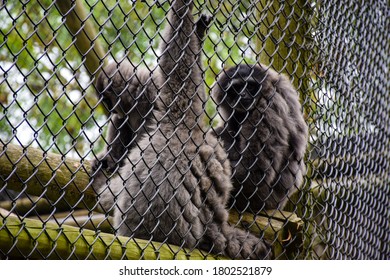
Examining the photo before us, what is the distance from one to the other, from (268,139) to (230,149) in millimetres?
793

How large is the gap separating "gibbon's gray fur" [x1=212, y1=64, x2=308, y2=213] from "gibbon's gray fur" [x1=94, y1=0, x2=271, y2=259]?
713 millimetres

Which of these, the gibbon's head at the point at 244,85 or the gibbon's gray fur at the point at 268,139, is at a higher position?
the gibbon's head at the point at 244,85

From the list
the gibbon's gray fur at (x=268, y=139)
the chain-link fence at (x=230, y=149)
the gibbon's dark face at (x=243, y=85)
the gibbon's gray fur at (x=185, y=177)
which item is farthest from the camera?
the gibbon's dark face at (x=243, y=85)

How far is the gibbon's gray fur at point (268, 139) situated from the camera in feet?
17.4

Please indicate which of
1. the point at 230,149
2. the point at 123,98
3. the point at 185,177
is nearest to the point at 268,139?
the point at 230,149

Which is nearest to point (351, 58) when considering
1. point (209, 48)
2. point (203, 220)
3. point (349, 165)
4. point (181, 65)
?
point (349, 165)

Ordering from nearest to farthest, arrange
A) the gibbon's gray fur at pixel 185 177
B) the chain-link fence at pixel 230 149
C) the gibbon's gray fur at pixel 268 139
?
the chain-link fence at pixel 230 149
the gibbon's gray fur at pixel 185 177
the gibbon's gray fur at pixel 268 139

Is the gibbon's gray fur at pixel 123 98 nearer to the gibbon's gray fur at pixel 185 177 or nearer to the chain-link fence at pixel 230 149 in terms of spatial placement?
the chain-link fence at pixel 230 149

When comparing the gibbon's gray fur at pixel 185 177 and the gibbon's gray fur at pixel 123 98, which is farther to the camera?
the gibbon's gray fur at pixel 123 98

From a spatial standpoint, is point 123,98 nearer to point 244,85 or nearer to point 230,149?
point 244,85

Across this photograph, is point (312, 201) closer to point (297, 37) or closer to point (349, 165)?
point (349, 165)

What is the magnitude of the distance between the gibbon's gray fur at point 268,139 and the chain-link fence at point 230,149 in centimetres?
1

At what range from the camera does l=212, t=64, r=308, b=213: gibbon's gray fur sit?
209 inches

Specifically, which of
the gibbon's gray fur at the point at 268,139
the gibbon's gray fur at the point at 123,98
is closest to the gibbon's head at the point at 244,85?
the gibbon's gray fur at the point at 268,139
